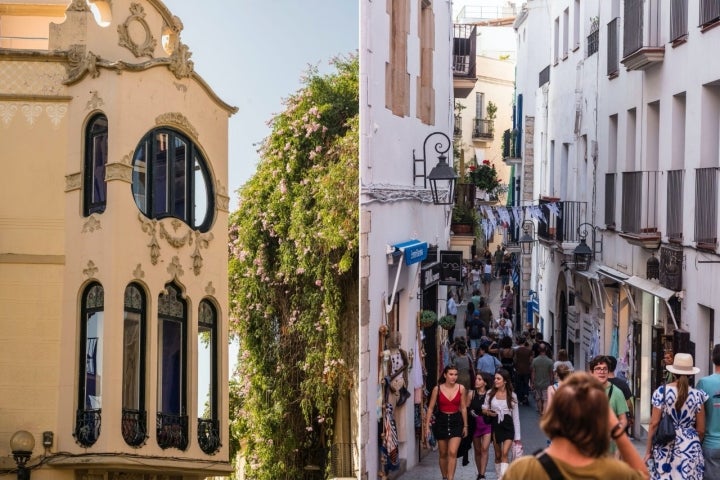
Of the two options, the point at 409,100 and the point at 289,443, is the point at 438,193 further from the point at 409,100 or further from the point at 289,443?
the point at 289,443

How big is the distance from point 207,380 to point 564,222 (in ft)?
52.7

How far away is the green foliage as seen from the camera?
48.8 ft

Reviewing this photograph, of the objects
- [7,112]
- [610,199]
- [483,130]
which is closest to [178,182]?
[7,112]

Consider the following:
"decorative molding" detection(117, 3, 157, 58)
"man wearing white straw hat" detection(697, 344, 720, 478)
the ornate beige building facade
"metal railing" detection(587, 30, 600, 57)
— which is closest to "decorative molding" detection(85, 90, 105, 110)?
the ornate beige building facade

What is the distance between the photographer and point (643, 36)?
68.5ft

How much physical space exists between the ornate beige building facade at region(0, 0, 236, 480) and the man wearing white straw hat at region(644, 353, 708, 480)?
16.7ft

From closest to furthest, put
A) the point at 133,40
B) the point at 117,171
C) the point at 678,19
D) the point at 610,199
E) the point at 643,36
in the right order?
the point at 117,171 < the point at 133,40 < the point at 678,19 < the point at 643,36 < the point at 610,199

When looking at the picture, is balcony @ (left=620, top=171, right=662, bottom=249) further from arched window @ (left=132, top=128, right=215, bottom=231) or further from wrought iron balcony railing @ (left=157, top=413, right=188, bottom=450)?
wrought iron balcony railing @ (left=157, top=413, right=188, bottom=450)

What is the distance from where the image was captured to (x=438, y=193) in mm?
21047

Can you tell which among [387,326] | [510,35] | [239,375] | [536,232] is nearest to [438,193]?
[387,326]

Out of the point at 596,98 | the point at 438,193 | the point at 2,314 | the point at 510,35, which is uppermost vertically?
the point at 510,35

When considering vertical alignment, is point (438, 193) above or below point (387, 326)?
above

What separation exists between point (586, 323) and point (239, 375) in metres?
14.7

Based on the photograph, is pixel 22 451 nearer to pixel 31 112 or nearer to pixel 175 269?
pixel 175 269
